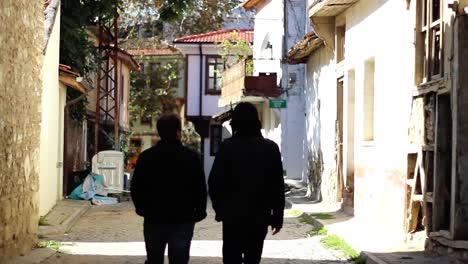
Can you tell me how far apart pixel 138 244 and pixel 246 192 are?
6354mm

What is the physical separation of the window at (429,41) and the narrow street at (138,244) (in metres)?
2.78

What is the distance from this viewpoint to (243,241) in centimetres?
688

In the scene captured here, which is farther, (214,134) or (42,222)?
(214,134)

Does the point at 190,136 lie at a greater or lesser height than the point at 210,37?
lesser

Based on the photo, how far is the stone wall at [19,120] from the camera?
9598mm

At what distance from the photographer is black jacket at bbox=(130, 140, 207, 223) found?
6.52 metres

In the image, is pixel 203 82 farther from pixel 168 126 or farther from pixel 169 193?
pixel 169 193

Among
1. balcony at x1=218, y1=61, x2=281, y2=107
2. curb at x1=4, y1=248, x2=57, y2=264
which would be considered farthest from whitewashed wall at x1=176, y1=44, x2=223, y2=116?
curb at x1=4, y1=248, x2=57, y2=264

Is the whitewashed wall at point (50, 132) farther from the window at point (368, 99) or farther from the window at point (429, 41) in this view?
the window at point (429, 41)

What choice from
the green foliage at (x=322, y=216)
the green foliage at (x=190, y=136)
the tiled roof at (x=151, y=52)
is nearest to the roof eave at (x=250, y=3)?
the tiled roof at (x=151, y=52)

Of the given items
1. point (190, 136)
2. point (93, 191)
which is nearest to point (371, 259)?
point (93, 191)

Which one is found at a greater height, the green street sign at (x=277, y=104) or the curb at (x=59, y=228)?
the green street sign at (x=277, y=104)

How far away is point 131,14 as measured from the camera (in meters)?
34.5

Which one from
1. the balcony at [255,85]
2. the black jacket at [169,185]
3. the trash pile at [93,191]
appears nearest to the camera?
the black jacket at [169,185]
